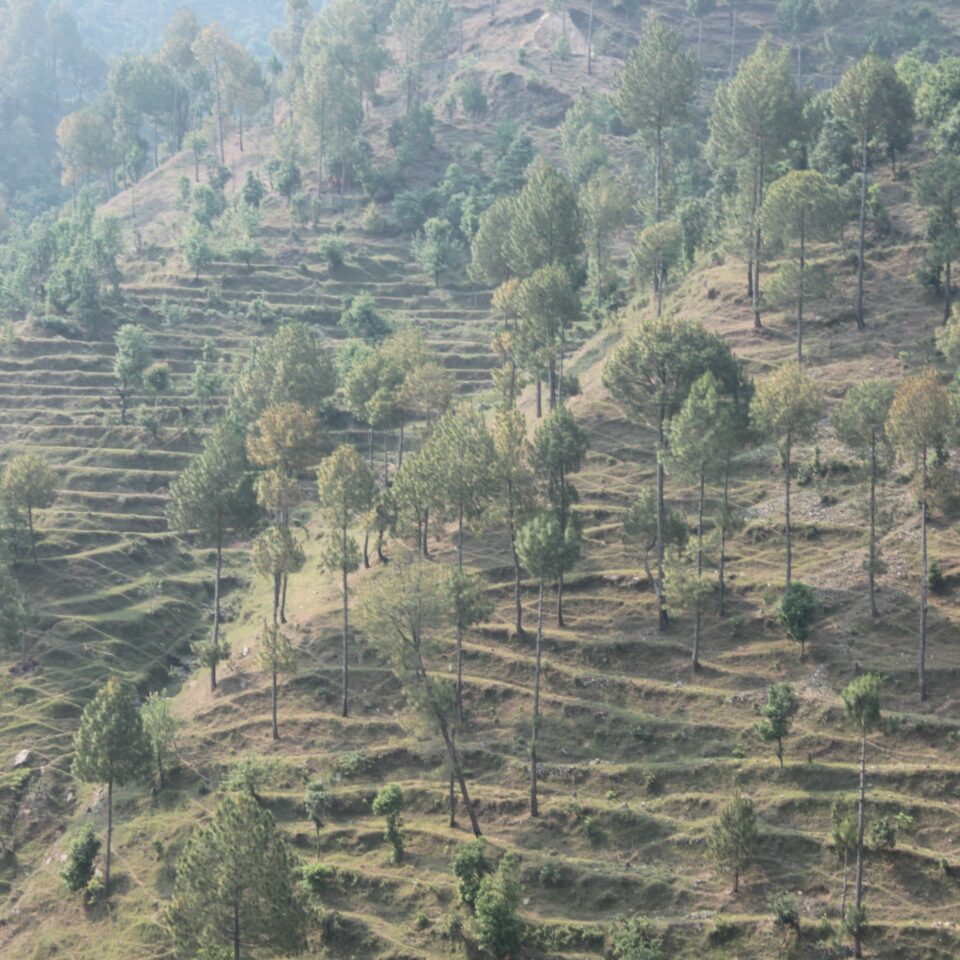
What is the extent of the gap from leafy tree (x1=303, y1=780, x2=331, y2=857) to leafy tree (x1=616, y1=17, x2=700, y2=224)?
244ft

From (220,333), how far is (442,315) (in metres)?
26.1

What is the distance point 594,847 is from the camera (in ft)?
220

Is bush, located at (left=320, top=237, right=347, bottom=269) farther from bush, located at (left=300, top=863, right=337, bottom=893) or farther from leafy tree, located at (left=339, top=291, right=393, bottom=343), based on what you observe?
bush, located at (left=300, top=863, right=337, bottom=893)

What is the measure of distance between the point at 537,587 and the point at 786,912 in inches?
1278

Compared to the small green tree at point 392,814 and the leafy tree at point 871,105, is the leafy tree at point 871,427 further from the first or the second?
the leafy tree at point 871,105

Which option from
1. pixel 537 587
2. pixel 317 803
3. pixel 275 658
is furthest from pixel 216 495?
pixel 317 803

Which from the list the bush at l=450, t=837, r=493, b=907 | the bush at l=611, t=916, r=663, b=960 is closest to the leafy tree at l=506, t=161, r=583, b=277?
the bush at l=450, t=837, r=493, b=907

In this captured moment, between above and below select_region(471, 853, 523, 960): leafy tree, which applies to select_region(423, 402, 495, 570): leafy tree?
above

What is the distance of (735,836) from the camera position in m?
60.8

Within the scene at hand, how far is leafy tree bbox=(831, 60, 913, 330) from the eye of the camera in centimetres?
10950

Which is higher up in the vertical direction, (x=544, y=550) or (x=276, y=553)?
(x=544, y=550)

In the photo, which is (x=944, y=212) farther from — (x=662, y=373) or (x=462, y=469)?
(x=462, y=469)

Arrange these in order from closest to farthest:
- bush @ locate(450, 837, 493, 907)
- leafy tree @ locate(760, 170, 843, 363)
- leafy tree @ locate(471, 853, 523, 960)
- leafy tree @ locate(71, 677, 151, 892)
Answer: leafy tree @ locate(471, 853, 523, 960) → bush @ locate(450, 837, 493, 907) → leafy tree @ locate(71, 677, 151, 892) → leafy tree @ locate(760, 170, 843, 363)

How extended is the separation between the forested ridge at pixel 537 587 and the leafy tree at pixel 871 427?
0.30 m
